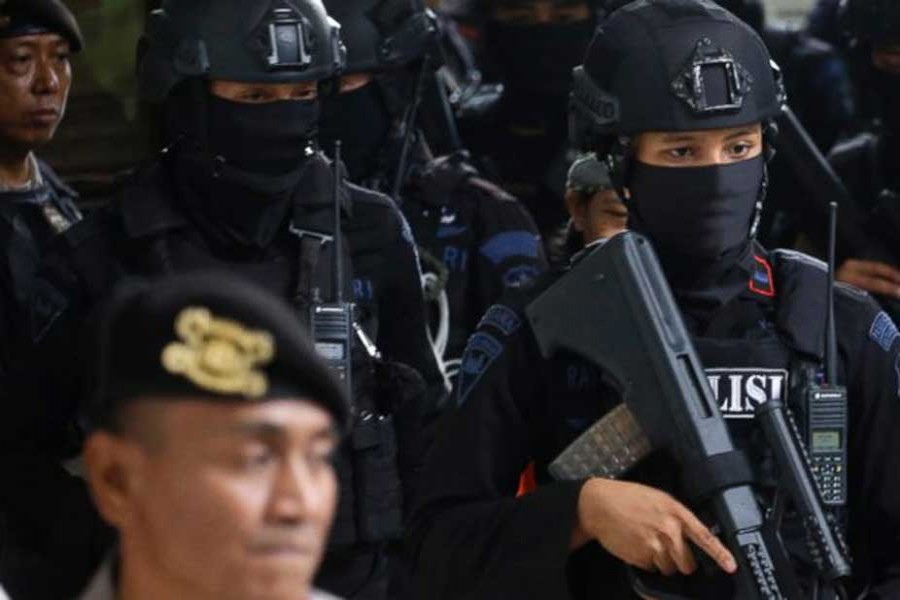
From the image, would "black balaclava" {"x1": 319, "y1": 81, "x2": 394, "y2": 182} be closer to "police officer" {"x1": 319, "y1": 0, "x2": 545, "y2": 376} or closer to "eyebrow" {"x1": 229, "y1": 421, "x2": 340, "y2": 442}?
"police officer" {"x1": 319, "y1": 0, "x2": 545, "y2": 376}

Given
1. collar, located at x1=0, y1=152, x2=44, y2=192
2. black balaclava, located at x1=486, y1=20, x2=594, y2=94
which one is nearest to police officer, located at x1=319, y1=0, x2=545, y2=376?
collar, located at x1=0, y1=152, x2=44, y2=192

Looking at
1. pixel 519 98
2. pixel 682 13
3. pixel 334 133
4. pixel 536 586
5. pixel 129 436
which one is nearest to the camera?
pixel 129 436

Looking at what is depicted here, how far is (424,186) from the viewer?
8.55 metres

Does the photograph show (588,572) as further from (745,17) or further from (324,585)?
(745,17)

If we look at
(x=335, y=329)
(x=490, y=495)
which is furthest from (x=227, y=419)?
(x=335, y=329)

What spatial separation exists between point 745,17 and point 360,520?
4912mm

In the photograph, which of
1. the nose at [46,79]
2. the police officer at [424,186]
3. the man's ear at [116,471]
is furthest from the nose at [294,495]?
the police officer at [424,186]

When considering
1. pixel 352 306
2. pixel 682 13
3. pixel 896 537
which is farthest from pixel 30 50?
pixel 896 537

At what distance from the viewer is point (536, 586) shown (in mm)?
5383

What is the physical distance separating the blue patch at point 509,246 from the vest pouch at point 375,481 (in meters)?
1.89

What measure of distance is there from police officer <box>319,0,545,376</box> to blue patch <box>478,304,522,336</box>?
271cm

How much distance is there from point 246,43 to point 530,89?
4293 millimetres

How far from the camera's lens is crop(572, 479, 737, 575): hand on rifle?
17.0ft

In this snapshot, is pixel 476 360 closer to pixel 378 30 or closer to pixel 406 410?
pixel 406 410
